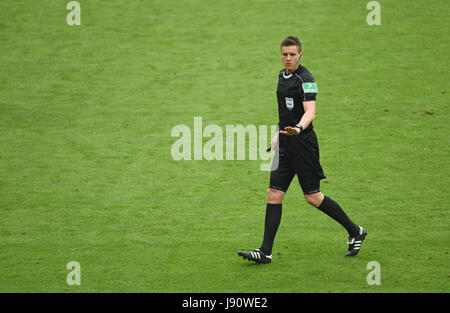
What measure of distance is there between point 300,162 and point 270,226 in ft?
2.19

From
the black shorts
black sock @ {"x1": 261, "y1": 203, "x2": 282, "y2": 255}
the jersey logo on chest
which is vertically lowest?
black sock @ {"x1": 261, "y1": 203, "x2": 282, "y2": 255}

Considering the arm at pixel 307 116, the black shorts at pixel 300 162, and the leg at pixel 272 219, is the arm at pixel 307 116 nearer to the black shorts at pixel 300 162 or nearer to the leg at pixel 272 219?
the black shorts at pixel 300 162

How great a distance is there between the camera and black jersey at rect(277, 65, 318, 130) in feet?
16.6

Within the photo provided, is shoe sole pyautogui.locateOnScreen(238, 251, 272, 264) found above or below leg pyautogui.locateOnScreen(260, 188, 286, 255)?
below

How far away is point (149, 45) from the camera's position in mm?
12102

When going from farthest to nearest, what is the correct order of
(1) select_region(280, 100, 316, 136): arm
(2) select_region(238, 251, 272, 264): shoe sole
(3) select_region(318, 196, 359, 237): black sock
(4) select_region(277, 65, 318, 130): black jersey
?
(3) select_region(318, 196, 359, 237): black sock < (2) select_region(238, 251, 272, 264): shoe sole < (4) select_region(277, 65, 318, 130): black jersey < (1) select_region(280, 100, 316, 136): arm

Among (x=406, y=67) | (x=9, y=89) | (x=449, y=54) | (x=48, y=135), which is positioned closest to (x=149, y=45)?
(x=9, y=89)

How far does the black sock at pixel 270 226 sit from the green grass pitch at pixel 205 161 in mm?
177

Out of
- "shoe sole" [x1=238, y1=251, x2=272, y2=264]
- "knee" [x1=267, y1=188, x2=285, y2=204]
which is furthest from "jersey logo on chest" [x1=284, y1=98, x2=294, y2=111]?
"shoe sole" [x1=238, y1=251, x2=272, y2=264]

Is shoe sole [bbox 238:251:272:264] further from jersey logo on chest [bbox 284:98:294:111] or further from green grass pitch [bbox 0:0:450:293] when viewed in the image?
jersey logo on chest [bbox 284:98:294:111]

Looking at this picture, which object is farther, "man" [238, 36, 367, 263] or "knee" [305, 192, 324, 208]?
"knee" [305, 192, 324, 208]

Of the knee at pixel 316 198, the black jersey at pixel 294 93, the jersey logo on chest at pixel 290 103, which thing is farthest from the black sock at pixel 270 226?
the jersey logo on chest at pixel 290 103

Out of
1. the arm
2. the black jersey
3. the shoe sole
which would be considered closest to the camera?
the arm

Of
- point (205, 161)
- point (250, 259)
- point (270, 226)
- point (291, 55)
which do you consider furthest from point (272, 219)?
point (205, 161)
